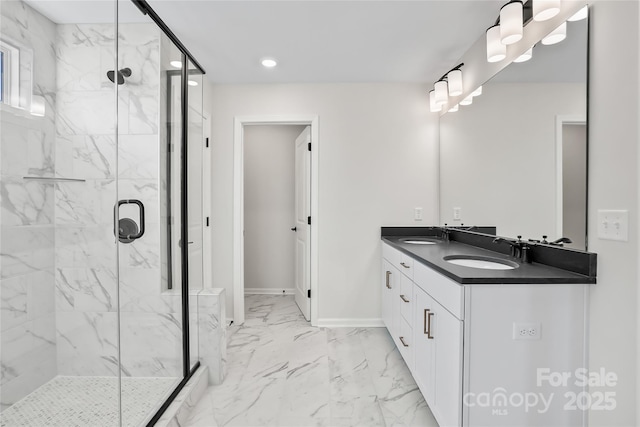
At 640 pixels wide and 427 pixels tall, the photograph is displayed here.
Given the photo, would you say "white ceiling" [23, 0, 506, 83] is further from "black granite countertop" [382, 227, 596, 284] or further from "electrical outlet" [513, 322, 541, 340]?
"electrical outlet" [513, 322, 541, 340]

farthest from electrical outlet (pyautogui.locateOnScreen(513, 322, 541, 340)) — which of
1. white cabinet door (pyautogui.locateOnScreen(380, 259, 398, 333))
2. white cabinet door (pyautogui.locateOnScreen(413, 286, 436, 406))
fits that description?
white cabinet door (pyautogui.locateOnScreen(380, 259, 398, 333))

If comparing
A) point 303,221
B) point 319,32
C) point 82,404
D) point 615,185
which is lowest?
point 82,404

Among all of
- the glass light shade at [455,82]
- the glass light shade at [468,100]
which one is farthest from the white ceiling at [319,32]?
the glass light shade at [468,100]

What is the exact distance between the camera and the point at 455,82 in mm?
2705

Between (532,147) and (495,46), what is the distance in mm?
671

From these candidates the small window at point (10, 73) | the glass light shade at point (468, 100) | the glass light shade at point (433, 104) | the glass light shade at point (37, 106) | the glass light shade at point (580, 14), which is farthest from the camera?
the glass light shade at point (433, 104)

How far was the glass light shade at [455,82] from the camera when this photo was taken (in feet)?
8.82

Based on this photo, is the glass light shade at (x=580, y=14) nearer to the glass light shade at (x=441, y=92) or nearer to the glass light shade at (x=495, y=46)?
the glass light shade at (x=495, y=46)

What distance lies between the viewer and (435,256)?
79.0 inches

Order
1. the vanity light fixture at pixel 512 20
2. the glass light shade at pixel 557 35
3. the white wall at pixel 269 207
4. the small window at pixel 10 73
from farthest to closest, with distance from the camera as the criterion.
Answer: the white wall at pixel 269 207 < the vanity light fixture at pixel 512 20 < the glass light shade at pixel 557 35 < the small window at pixel 10 73

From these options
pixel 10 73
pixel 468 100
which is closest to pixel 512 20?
pixel 468 100

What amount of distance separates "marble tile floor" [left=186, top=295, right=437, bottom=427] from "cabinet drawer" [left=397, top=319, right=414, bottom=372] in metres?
0.16

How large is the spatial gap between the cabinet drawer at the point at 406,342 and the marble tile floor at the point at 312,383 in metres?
0.16

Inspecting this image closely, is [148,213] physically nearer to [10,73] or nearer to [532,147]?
[10,73]
